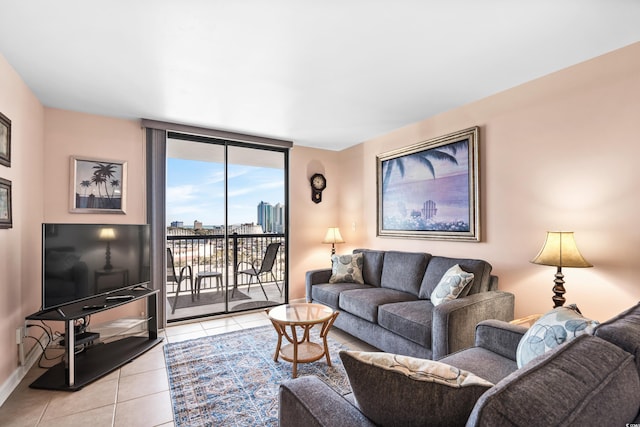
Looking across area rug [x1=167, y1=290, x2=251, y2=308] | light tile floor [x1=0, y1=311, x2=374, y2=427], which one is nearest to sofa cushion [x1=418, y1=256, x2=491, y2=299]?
light tile floor [x1=0, y1=311, x2=374, y2=427]

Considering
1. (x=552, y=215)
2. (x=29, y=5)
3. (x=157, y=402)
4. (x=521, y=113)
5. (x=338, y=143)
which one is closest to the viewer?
(x=29, y=5)

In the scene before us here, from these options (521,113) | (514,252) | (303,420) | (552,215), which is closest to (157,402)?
(303,420)

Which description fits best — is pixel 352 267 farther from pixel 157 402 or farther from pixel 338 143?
pixel 157 402

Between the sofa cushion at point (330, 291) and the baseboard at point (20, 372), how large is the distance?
8.95ft

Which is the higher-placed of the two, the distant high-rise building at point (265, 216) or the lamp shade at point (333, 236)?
the distant high-rise building at point (265, 216)

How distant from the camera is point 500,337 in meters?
1.83

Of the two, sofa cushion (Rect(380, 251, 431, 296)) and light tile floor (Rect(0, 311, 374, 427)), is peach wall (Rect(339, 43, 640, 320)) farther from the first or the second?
light tile floor (Rect(0, 311, 374, 427))

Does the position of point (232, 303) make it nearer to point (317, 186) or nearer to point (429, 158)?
point (317, 186)

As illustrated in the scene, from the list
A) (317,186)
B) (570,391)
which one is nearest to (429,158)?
(317,186)

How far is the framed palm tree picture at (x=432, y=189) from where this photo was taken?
3.19m

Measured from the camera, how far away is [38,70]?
2.49m

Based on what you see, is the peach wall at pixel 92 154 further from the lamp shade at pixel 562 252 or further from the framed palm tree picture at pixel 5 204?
the lamp shade at pixel 562 252

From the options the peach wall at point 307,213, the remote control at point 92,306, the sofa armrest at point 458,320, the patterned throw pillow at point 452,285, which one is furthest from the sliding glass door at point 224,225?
the sofa armrest at point 458,320

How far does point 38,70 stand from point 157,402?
2.73 meters
